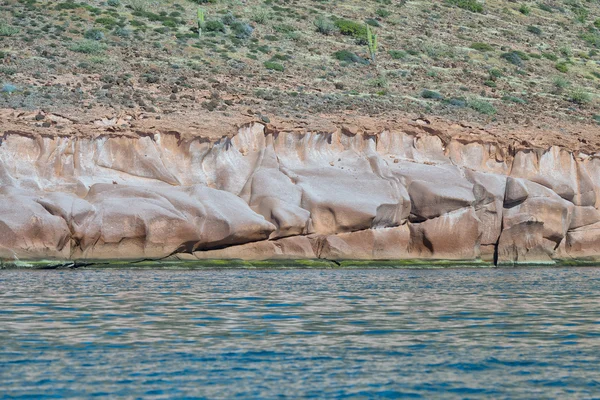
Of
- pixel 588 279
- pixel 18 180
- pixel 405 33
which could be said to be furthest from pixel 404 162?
pixel 405 33

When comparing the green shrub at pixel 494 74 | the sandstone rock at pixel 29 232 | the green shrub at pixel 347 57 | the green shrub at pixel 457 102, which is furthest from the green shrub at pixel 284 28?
the sandstone rock at pixel 29 232

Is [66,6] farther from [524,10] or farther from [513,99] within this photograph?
[524,10]

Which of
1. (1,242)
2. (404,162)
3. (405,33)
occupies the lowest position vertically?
(1,242)

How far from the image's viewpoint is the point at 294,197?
37.9 m

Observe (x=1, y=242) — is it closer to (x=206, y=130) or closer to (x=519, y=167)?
→ (x=206, y=130)

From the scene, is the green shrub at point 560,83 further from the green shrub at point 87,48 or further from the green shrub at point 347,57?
the green shrub at point 87,48

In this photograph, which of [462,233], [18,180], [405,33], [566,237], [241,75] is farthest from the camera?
[405,33]

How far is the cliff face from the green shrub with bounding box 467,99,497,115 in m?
12.2

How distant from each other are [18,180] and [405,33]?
1701 inches

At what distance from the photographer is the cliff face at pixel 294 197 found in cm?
3419

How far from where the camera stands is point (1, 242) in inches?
1280

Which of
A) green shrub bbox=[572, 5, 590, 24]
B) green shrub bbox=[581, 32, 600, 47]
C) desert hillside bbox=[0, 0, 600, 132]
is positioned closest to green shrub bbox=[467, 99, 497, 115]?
desert hillside bbox=[0, 0, 600, 132]

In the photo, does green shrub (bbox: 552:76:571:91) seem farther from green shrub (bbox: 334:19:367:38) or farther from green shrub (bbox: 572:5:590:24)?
green shrub (bbox: 572:5:590:24)

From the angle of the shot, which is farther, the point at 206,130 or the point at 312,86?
the point at 312,86
